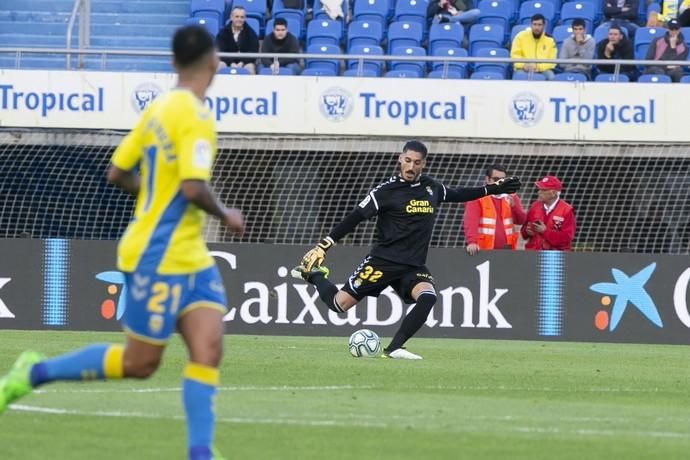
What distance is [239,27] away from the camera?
67.0ft

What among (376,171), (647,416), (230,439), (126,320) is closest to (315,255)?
(647,416)

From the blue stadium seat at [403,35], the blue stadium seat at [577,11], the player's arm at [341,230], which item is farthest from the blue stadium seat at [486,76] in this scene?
the player's arm at [341,230]

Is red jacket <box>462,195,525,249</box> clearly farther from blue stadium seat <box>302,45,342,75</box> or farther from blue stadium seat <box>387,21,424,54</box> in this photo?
blue stadium seat <box>387,21,424,54</box>

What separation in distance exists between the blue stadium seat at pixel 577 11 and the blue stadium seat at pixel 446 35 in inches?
65.0

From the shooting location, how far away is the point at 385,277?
13.5 meters

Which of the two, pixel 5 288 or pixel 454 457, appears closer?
pixel 454 457

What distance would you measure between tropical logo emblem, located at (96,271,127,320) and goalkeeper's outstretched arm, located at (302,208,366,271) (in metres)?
A: 5.49

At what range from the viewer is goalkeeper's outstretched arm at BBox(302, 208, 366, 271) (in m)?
13.1

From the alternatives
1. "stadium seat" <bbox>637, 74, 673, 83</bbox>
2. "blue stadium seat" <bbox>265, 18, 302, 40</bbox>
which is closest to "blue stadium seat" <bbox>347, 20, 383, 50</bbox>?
"blue stadium seat" <bbox>265, 18, 302, 40</bbox>

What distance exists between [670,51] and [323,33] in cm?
512

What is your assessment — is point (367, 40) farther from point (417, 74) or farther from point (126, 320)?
point (126, 320)

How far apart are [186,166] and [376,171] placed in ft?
49.9

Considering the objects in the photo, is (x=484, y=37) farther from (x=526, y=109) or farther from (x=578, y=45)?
(x=526, y=109)

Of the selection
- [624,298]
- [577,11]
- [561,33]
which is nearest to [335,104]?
[561,33]
